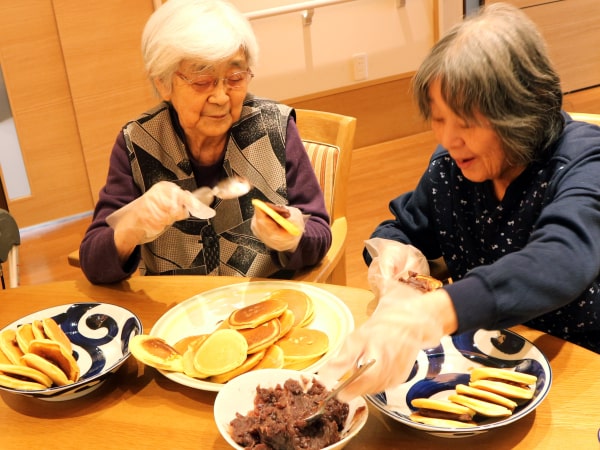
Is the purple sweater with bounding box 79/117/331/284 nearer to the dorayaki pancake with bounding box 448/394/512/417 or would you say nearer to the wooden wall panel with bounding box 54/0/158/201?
the dorayaki pancake with bounding box 448/394/512/417

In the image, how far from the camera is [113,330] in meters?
1.44

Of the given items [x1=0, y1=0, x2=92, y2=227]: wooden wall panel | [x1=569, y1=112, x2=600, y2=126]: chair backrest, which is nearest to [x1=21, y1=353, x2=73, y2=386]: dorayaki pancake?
[x1=569, y1=112, x2=600, y2=126]: chair backrest

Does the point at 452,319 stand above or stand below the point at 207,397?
above

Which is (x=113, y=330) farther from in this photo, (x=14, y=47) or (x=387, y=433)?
(x=14, y=47)

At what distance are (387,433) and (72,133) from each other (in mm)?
3351

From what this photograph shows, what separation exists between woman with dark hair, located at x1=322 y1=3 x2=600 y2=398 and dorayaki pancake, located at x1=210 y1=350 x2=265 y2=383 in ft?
0.70

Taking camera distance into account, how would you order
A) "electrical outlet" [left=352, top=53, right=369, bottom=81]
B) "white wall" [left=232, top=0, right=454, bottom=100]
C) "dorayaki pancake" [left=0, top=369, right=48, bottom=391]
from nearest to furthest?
"dorayaki pancake" [left=0, top=369, right=48, bottom=391], "white wall" [left=232, top=0, right=454, bottom=100], "electrical outlet" [left=352, top=53, right=369, bottom=81]

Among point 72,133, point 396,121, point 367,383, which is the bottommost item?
point 396,121

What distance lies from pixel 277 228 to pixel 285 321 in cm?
27

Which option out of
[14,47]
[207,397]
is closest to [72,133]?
[14,47]

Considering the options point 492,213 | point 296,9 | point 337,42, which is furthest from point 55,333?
point 337,42

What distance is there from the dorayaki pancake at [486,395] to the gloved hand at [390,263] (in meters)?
0.29

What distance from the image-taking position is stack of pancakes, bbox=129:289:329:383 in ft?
4.15

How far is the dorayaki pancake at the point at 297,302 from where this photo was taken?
4.66ft
